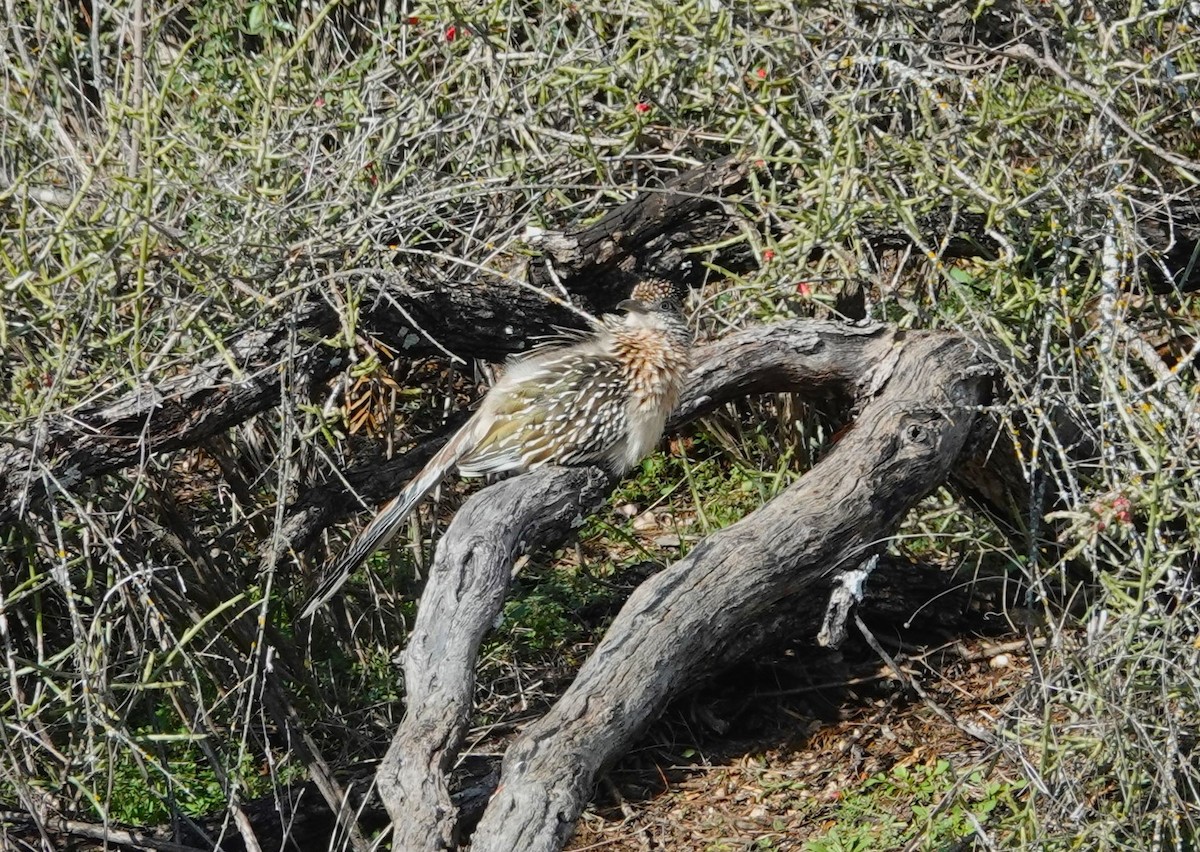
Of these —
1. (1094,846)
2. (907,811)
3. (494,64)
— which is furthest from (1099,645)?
(494,64)

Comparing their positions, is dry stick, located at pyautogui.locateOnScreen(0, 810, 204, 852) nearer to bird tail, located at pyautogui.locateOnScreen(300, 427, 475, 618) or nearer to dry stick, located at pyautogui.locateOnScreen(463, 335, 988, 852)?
bird tail, located at pyautogui.locateOnScreen(300, 427, 475, 618)

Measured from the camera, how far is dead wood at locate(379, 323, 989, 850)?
10.8ft

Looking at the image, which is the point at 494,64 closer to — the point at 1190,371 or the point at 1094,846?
the point at 1190,371

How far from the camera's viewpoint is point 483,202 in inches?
218

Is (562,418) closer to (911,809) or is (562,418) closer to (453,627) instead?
(453,627)

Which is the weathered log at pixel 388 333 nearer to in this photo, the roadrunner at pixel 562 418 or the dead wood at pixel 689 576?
the roadrunner at pixel 562 418

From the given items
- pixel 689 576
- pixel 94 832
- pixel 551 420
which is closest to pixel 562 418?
pixel 551 420

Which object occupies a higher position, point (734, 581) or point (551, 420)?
point (551, 420)

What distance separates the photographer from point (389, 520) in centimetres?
492

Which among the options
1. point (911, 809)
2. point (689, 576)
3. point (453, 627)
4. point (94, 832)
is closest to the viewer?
point (453, 627)

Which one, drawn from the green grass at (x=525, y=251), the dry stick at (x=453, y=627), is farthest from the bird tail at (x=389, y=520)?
the dry stick at (x=453, y=627)

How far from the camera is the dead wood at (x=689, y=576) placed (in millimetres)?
3305

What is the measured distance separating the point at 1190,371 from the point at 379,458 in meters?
3.17

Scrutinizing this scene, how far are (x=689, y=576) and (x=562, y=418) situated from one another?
3.00ft
